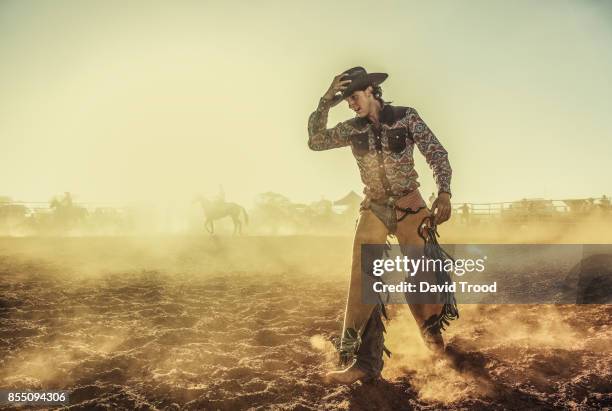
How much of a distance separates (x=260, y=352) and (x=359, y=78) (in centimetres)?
242

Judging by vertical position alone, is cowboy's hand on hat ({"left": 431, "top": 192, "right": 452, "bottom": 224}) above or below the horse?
above

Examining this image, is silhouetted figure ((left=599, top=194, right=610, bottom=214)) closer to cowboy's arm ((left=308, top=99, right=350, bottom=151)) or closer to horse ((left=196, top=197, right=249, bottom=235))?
horse ((left=196, top=197, right=249, bottom=235))

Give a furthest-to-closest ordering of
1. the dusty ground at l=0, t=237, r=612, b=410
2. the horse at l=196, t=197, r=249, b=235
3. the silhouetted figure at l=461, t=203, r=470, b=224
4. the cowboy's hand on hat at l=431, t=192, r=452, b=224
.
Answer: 1. the silhouetted figure at l=461, t=203, r=470, b=224
2. the horse at l=196, t=197, r=249, b=235
3. the cowboy's hand on hat at l=431, t=192, r=452, b=224
4. the dusty ground at l=0, t=237, r=612, b=410

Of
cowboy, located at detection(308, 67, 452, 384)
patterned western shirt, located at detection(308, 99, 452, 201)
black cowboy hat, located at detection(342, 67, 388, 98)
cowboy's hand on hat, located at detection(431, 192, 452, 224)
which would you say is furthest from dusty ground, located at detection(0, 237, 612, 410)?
black cowboy hat, located at detection(342, 67, 388, 98)

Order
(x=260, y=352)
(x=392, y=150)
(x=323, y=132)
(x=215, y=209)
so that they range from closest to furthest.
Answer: (x=392, y=150)
(x=323, y=132)
(x=260, y=352)
(x=215, y=209)

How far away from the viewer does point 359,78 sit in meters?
2.46

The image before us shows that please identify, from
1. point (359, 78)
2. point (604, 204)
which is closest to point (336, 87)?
point (359, 78)

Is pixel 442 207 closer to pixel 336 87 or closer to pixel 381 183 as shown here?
pixel 381 183

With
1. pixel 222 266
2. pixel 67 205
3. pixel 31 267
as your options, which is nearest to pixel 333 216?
pixel 67 205

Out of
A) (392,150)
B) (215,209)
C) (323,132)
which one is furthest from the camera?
(215,209)

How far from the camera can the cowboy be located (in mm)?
2422

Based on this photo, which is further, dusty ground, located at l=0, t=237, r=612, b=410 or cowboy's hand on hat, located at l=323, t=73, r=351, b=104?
cowboy's hand on hat, located at l=323, t=73, r=351, b=104

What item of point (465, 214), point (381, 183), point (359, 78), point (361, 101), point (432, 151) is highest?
point (359, 78)

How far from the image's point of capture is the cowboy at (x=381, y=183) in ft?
7.95
